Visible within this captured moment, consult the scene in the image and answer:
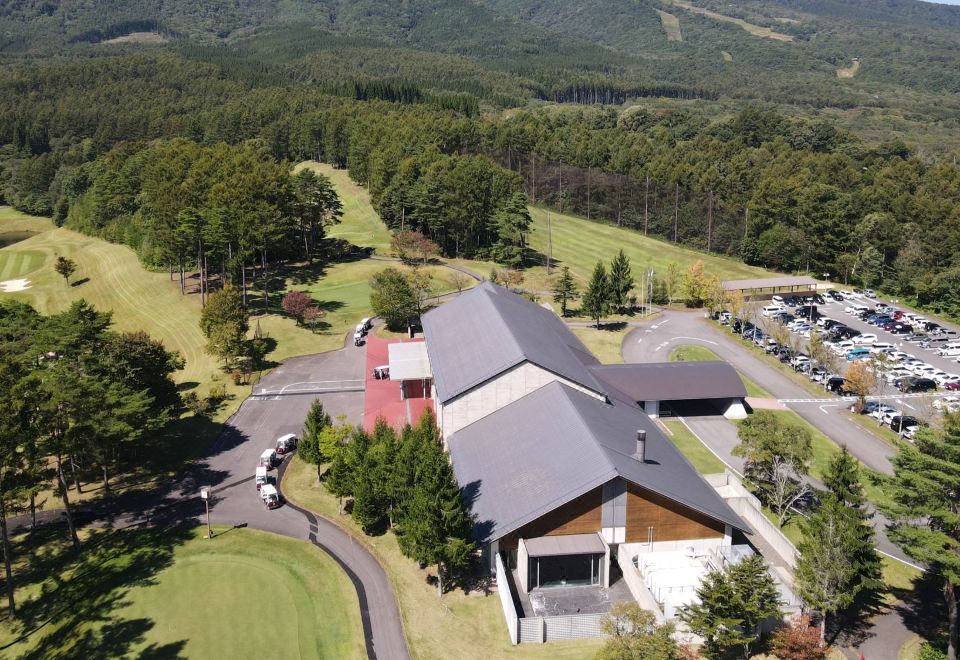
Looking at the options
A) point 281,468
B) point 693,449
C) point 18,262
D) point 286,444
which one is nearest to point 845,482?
point 693,449

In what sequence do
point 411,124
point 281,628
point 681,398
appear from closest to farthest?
point 281,628 < point 681,398 < point 411,124

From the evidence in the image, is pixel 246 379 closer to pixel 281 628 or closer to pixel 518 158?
pixel 281 628

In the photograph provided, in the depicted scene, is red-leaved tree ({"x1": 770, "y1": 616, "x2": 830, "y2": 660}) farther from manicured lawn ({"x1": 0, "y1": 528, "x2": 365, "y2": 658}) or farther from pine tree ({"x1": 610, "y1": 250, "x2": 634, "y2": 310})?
pine tree ({"x1": 610, "y1": 250, "x2": 634, "y2": 310})

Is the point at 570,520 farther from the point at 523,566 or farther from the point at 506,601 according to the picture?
the point at 506,601

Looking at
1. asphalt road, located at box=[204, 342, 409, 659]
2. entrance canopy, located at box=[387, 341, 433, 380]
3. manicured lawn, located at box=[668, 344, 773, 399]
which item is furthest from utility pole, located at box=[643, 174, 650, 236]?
entrance canopy, located at box=[387, 341, 433, 380]

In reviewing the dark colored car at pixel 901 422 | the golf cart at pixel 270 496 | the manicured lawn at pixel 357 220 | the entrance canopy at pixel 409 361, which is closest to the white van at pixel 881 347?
the dark colored car at pixel 901 422

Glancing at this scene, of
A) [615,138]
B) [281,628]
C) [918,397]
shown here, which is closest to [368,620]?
[281,628]
